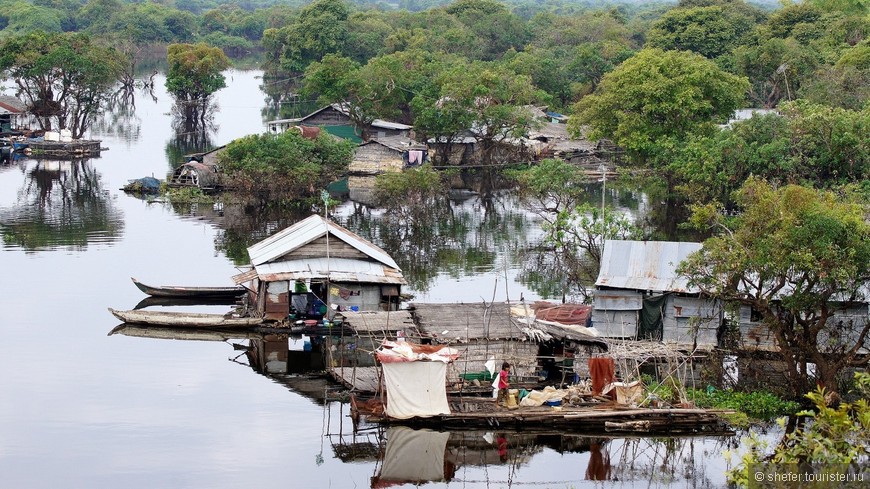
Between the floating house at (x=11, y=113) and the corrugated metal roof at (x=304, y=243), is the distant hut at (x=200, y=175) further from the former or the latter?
the floating house at (x=11, y=113)

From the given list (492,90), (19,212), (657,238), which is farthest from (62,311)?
(492,90)

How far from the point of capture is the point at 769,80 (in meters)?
57.7

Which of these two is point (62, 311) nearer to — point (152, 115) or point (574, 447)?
point (574, 447)

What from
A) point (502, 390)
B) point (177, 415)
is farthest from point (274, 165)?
point (502, 390)

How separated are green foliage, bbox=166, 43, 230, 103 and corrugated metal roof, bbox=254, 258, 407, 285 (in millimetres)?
37930

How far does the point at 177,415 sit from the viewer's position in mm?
20719

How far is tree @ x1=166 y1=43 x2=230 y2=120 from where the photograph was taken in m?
61.9

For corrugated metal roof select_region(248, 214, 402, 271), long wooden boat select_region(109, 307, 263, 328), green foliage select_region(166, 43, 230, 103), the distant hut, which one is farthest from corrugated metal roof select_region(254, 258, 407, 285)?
green foliage select_region(166, 43, 230, 103)

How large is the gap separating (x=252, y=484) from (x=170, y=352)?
7.26 metres

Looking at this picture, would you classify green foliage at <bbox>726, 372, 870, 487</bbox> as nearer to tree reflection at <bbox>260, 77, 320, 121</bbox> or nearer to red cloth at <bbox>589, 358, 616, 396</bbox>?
red cloth at <bbox>589, 358, 616, 396</bbox>

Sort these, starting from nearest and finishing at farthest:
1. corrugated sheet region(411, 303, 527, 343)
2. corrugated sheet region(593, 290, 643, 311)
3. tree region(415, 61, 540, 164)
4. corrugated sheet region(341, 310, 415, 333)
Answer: corrugated sheet region(411, 303, 527, 343) < corrugated sheet region(341, 310, 415, 333) < corrugated sheet region(593, 290, 643, 311) < tree region(415, 61, 540, 164)

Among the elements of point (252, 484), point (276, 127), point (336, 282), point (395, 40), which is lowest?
point (252, 484)

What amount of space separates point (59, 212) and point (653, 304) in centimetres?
2236

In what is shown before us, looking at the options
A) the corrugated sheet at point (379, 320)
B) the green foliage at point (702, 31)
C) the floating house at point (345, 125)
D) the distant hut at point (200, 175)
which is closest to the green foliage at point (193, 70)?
the floating house at point (345, 125)
